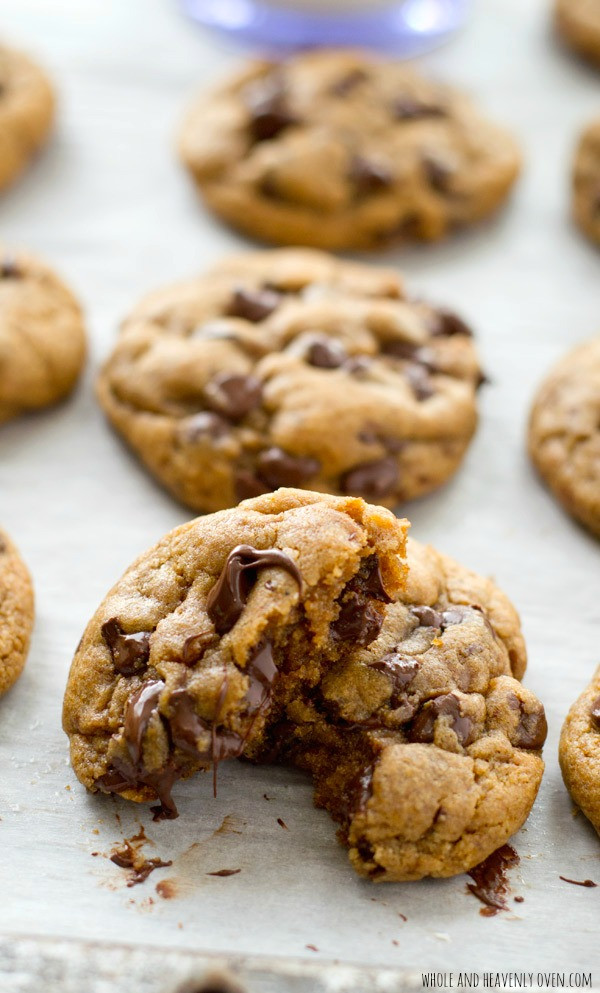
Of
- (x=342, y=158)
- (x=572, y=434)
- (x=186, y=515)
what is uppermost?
(x=342, y=158)

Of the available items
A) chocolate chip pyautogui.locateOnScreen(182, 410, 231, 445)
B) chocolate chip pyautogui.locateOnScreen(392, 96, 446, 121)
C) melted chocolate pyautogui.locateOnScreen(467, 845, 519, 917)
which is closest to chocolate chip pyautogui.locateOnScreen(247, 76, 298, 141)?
chocolate chip pyautogui.locateOnScreen(392, 96, 446, 121)

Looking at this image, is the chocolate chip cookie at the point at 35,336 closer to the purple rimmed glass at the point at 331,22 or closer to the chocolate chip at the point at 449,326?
the chocolate chip at the point at 449,326

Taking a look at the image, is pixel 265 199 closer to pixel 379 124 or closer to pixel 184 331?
pixel 379 124

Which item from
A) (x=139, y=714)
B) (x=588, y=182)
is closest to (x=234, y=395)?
(x=139, y=714)

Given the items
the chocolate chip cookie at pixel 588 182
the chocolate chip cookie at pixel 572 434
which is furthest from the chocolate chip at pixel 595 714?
the chocolate chip cookie at pixel 588 182

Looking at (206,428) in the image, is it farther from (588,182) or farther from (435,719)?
(588,182)
